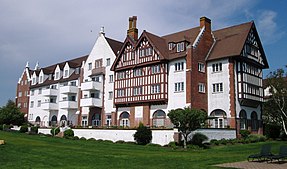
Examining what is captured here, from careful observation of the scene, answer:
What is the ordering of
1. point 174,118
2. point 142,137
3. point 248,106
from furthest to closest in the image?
point 248,106 → point 142,137 → point 174,118

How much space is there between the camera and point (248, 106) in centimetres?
4075

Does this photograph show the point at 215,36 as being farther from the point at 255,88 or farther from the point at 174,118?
the point at 174,118

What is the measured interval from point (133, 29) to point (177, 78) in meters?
12.6

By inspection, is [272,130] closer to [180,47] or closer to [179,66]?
[179,66]

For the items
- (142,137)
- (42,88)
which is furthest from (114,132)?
(42,88)

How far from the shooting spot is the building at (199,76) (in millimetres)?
39125

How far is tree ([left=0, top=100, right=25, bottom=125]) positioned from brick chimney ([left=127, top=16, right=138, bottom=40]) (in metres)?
29.2

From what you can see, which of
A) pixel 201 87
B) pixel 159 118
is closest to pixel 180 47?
pixel 201 87

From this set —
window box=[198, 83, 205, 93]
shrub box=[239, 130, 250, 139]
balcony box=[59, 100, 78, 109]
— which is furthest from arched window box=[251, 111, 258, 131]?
balcony box=[59, 100, 78, 109]

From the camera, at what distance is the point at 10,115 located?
203 ft

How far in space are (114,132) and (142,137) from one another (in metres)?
5.59

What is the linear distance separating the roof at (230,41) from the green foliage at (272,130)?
37.9ft

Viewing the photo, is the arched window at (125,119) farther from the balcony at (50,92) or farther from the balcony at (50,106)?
the balcony at (50,92)

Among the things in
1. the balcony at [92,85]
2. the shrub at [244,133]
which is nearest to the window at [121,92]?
the balcony at [92,85]
